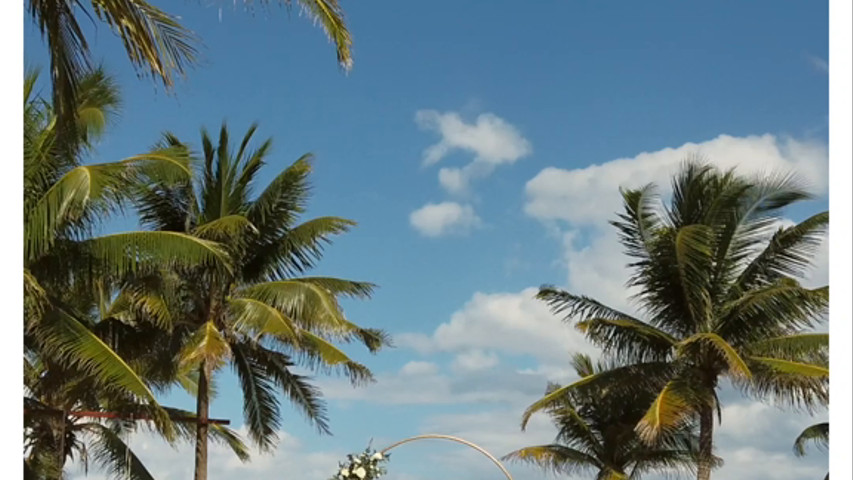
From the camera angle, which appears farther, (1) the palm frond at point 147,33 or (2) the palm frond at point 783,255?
(2) the palm frond at point 783,255

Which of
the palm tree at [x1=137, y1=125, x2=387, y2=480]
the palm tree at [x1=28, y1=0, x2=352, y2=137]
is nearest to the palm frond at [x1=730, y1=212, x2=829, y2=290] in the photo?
the palm tree at [x1=137, y1=125, x2=387, y2=480]

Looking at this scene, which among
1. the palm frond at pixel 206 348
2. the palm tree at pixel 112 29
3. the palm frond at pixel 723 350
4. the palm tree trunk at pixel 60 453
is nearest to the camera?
the palm tree at pixel 112 29

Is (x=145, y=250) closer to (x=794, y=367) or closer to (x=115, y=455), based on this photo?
(x=115, y=455)

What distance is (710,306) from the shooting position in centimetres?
1773

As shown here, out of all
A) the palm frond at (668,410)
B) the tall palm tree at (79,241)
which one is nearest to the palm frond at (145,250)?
the tall palm tree at (79,241)

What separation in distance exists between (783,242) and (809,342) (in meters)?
1.61

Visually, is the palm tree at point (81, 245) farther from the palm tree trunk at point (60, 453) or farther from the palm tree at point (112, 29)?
the palm tree at point (112, 29)

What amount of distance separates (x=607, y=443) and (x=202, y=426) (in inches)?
307

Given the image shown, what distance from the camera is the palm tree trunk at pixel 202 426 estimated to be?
55.3 ft

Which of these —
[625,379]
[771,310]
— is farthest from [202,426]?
[771,310]

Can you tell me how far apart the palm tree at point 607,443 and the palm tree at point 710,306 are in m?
1.84

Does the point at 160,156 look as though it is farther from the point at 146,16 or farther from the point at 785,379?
the point at 785,379
